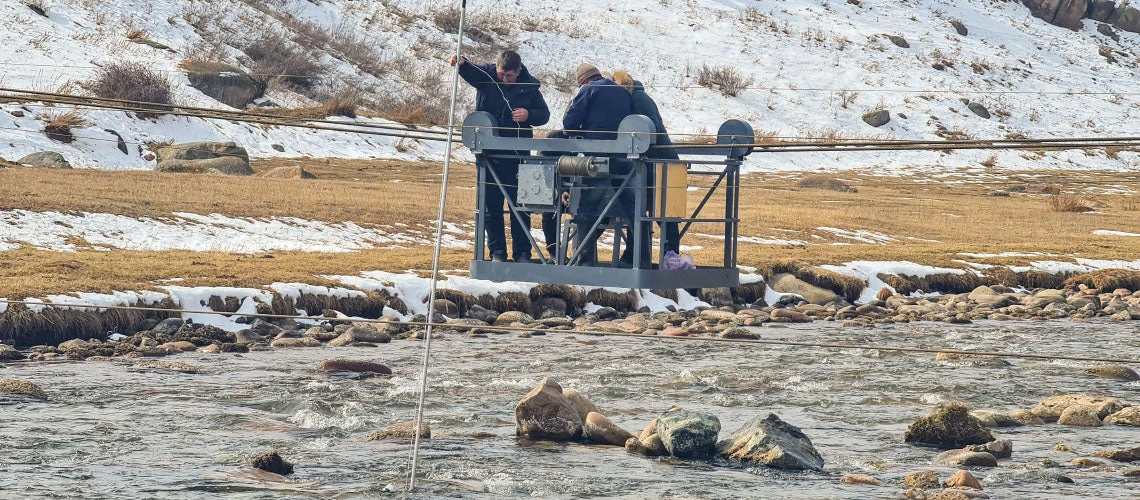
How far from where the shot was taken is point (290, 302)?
76.7ft

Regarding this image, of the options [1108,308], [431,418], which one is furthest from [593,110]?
[1108,308]

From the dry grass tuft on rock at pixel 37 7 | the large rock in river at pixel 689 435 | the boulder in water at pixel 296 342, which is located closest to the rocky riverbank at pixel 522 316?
the boulder in water at pixel 296 342

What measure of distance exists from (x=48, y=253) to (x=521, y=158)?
546 inches

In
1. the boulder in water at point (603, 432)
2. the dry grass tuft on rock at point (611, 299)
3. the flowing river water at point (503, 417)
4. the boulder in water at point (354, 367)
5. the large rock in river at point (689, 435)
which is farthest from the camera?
the dry grass tuft on rock at point (611, 299)

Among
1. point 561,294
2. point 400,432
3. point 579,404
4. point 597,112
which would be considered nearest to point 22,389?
point 400,432

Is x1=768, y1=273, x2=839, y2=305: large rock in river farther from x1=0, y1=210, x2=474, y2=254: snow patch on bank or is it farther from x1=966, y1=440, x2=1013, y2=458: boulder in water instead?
x1=966, y1=440, x2=1013, y2=458: boulder in water

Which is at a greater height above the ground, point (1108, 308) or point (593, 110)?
point (593, 110)

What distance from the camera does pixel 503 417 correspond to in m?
16.8

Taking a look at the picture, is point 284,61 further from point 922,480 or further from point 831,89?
point 922,480

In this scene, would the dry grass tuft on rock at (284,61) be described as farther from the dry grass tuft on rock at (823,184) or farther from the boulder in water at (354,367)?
the boulder in water at (354,367)

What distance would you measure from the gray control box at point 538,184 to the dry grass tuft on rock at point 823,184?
43.0m

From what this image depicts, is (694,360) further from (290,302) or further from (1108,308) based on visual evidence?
(1108,308)

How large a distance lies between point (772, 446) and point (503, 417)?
3.86 meters

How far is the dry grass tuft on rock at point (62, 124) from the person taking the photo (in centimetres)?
4406
